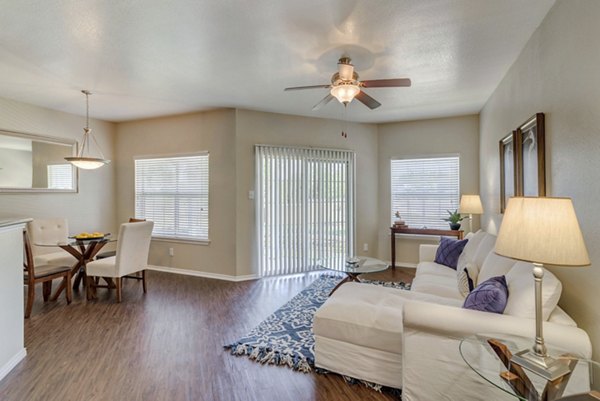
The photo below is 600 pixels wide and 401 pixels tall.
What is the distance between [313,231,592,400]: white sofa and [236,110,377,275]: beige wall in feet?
8.47

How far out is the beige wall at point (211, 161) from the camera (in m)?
4.66

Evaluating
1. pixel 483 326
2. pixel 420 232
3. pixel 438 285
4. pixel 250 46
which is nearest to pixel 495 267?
pixel 438 285

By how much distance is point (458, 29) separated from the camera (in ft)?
7.77

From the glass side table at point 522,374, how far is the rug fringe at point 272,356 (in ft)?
4.11

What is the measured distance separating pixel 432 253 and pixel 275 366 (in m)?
2.67

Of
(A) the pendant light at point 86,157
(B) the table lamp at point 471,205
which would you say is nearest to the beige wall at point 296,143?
(B) the table lamp at point 471,205

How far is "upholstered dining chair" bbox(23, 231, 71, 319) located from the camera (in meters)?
3.21

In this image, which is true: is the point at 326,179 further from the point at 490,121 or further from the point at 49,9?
the point at 49,9

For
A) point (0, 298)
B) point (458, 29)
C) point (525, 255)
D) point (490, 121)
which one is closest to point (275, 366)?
Result: point (525, 255)

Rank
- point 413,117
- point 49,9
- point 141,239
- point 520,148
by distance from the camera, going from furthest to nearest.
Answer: point 413,117 → point 141,239 → point 520,148 → point 49,9

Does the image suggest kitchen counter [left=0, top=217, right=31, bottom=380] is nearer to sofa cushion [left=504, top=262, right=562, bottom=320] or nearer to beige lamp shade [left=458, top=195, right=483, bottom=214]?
sofa cushion [left=504, top=262, right=562, bottom=320]

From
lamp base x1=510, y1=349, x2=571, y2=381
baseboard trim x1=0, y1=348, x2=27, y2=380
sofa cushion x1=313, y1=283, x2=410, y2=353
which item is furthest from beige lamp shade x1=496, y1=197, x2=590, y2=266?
baseboard trim x1=0, y1=348, x2=27, y2=380

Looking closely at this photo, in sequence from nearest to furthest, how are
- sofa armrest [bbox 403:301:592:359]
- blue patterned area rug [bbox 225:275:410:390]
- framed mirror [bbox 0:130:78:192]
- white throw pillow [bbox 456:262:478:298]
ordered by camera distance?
sofa armrest [bbox 403:301:592:359], blue patterned area rug [bbox 225:275:410:390], white throw pillow [bbox 456:262:478:298], framed mirror [bbox 0:130:78:192]

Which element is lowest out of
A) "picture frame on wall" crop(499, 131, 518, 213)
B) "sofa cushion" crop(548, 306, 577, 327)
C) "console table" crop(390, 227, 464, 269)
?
"sofa cushion" crop(548, 306, 577, 327)
